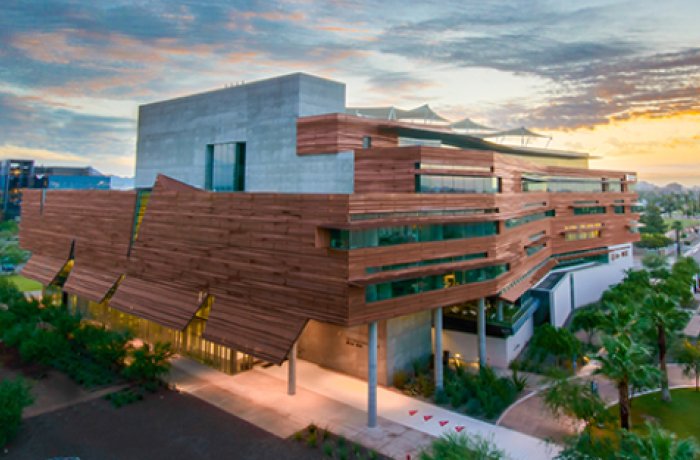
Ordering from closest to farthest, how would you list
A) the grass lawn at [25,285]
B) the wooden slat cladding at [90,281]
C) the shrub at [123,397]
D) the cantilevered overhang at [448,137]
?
the shrub at [123,397] < the cantilevered overhang at [448,137] < the wooden slat cladding at [90,281] < the grass lawn at [25,285]

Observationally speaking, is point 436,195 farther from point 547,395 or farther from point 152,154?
point 152,154

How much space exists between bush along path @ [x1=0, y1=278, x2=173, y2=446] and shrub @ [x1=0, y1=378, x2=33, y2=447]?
466 centimetres

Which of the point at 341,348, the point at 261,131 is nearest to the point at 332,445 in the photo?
the point at 341,348

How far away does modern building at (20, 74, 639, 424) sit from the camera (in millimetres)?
22578

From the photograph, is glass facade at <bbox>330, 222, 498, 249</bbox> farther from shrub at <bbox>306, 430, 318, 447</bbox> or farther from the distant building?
the distant building

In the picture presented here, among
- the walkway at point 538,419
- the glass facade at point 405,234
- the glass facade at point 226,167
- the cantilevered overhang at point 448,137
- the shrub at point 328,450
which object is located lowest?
the shrub at point 328,450

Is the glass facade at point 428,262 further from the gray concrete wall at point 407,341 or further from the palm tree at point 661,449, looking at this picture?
the palm tree at point 661,449

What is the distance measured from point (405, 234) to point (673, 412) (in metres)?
17.2

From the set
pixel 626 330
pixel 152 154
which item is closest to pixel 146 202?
pixel 152 154

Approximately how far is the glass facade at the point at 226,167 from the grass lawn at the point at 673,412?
29628 mm

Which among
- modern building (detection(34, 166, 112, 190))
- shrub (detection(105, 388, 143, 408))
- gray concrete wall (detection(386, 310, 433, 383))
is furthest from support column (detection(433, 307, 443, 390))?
modern building (detection(34, 166, 112, 190))

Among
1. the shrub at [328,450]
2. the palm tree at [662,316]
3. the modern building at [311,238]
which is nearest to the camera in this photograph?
the shrub at [328,450]

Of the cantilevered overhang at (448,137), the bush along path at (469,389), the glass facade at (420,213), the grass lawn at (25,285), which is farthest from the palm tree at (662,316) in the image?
the grass lawn at (25,285)

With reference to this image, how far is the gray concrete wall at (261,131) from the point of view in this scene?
3112 cm
